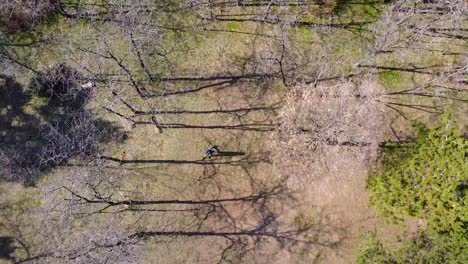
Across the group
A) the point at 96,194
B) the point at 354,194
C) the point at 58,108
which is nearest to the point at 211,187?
the point at 96,194

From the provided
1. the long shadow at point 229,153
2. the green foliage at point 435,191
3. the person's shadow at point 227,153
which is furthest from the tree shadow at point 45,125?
the green foliage at point 435,191

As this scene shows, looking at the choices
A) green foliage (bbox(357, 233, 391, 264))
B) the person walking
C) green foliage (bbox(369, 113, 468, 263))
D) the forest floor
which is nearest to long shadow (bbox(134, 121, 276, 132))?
the forest floor

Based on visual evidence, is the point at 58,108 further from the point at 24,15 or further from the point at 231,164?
the point at 231,164

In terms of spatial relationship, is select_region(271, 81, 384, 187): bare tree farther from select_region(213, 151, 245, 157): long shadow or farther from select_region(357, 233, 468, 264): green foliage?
select_region(357, 233, 468, 264): green foliage

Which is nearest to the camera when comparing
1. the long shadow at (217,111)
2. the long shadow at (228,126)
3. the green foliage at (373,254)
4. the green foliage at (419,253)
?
the green foliage at (419,253)

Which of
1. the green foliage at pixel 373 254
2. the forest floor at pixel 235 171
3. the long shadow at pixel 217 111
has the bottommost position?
the green foliage at pixel 373 254

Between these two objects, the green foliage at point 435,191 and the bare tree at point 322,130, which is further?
the bare tree at point 322,130

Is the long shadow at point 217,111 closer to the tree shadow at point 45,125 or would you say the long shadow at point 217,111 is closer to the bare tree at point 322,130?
the bare tree at point 322,130

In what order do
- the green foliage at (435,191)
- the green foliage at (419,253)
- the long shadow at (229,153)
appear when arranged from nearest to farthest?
the green foliage at (435,191)
the green foliage at (419,253)
the long shadow at (229,153)

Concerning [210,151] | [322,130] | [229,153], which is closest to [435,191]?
[322,130]
